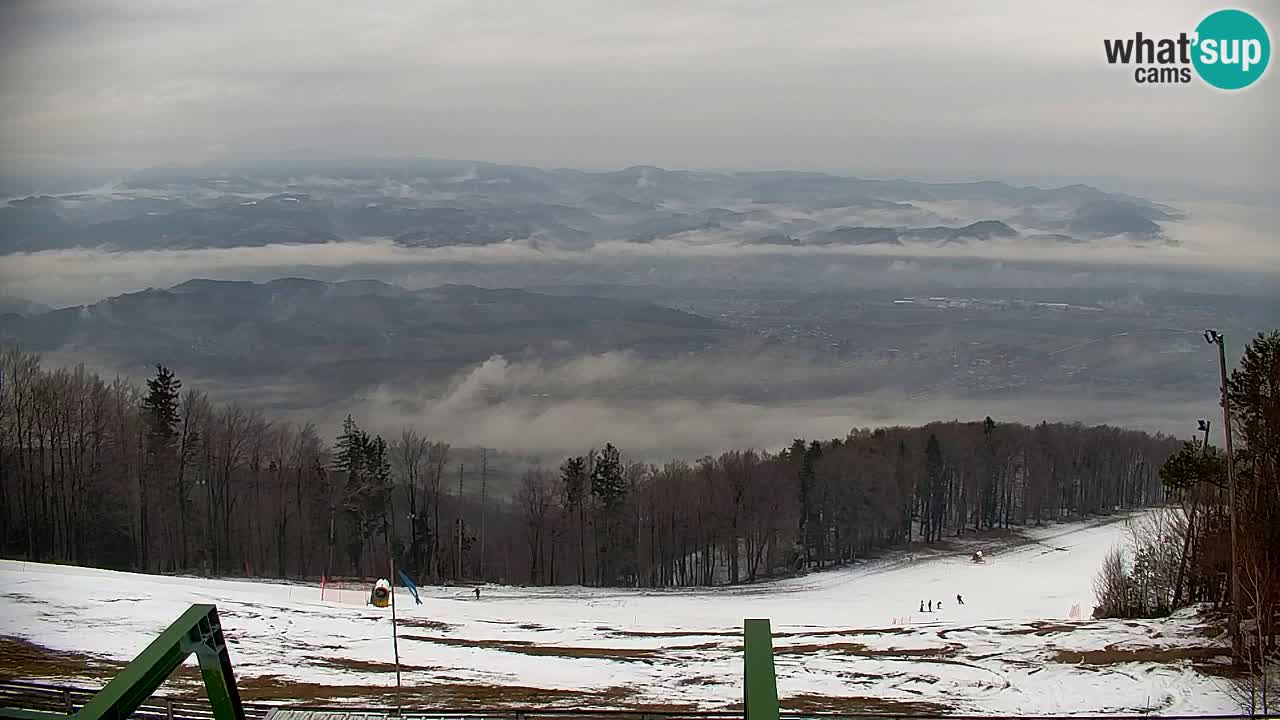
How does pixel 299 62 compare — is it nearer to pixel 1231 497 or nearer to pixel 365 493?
pixel 365 493

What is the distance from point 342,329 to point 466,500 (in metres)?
50.9

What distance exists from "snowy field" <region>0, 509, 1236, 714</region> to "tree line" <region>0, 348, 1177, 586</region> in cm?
750

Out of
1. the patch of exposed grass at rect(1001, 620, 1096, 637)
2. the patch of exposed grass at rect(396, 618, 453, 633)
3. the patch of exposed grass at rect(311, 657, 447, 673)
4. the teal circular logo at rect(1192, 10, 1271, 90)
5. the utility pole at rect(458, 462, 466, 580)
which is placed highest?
the teal circular logo at rect(1192, 10, 1271, 90)

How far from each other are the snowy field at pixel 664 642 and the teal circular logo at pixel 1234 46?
32.7m

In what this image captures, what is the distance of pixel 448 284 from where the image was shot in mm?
113250

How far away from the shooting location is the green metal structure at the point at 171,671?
9.56 m


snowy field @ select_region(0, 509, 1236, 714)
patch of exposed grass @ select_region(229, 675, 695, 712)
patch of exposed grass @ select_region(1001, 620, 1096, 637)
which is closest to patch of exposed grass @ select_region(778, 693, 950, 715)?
snowy field @ select_region(0, 509, 1236, 714)

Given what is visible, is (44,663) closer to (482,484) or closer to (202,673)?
(202,673)

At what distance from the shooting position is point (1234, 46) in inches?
2406

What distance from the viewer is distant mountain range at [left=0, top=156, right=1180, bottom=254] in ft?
345

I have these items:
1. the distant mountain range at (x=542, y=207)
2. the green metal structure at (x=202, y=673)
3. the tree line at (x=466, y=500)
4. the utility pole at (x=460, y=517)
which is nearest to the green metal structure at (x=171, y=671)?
the green metal structure at (x=202, y=673)

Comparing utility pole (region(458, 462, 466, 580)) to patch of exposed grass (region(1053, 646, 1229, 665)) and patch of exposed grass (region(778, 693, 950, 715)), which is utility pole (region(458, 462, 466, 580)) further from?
patch of exposed grass (region(1053, 646, 1229, 665))

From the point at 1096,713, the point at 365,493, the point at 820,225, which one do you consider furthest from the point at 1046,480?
the point at 820,225

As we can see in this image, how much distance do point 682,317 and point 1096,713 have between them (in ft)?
263
